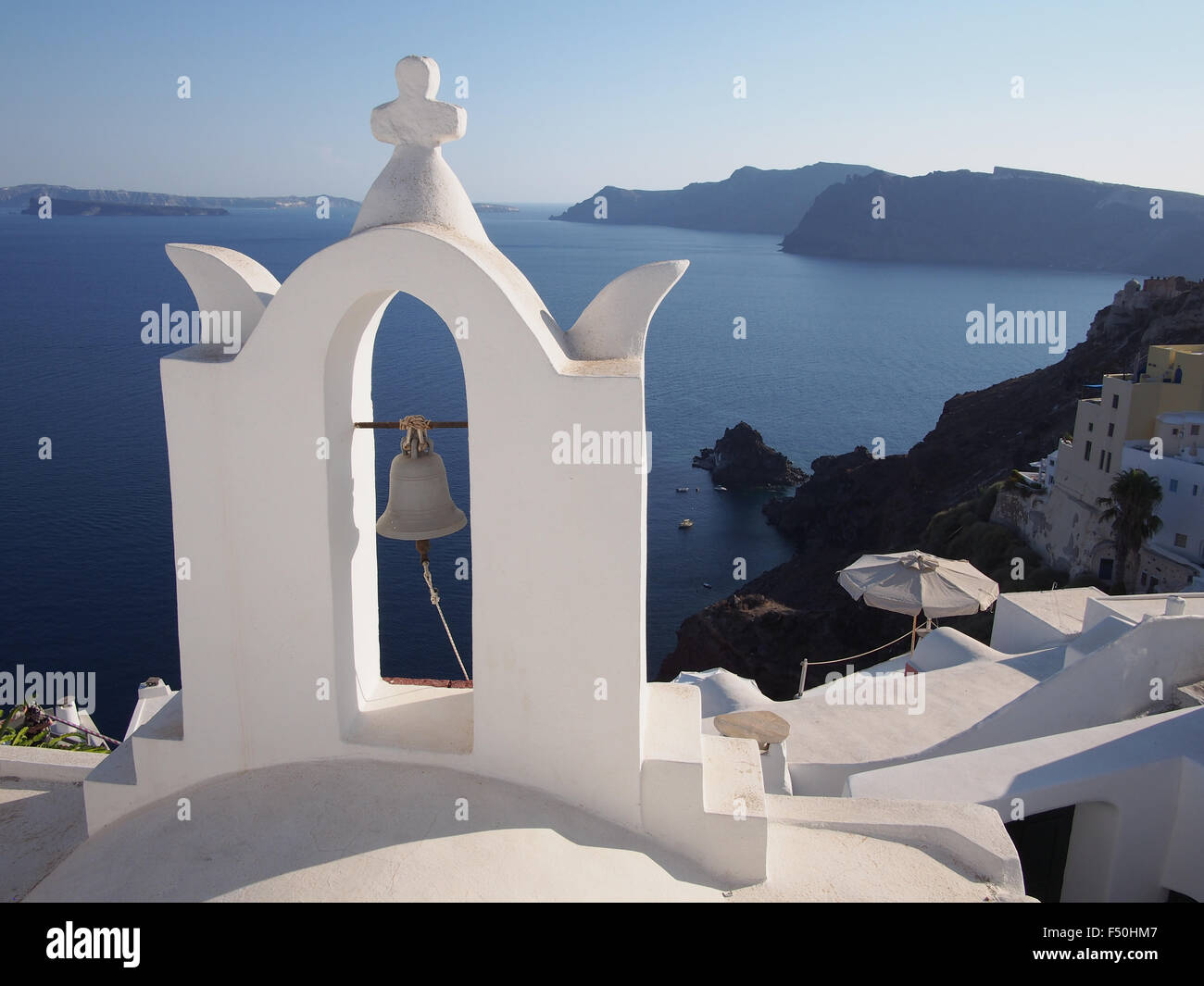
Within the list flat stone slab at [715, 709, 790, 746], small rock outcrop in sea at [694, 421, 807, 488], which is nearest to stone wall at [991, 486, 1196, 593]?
small rock outcrop in sea at [694, 421, 807, 488]

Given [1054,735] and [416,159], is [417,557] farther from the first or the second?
[416,159]

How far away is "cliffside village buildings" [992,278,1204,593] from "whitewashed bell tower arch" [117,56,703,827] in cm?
2900

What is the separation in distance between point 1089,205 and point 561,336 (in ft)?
548

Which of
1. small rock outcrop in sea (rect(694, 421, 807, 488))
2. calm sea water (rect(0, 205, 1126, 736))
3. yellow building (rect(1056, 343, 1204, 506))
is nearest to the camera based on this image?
yellow building (rect(1056, 343, 1204, 506))

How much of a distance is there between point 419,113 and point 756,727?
263 inches

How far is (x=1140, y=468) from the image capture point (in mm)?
31781

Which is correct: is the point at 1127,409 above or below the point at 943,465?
above

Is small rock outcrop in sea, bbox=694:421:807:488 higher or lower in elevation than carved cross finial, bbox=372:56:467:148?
lower

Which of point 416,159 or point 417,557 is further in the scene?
point 417,557

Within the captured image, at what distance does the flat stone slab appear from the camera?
8750 millimetres

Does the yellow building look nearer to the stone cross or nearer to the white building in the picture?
the white building

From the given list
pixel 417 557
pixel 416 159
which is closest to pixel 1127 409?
pixel 417 557

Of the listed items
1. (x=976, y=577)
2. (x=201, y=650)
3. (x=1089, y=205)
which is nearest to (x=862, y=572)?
(x=976, y=577)
